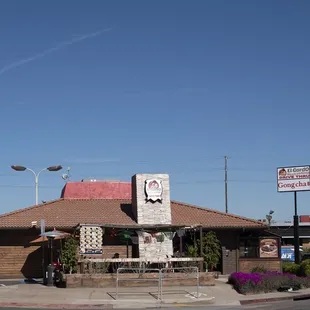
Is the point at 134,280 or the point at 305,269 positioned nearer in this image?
the point at 134,280

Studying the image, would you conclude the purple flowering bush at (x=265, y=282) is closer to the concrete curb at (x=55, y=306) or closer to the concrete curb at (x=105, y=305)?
the concrete curb at (x=105, y=305)

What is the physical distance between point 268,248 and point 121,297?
547 inches

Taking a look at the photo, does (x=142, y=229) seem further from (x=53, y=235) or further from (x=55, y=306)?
(x=55, y=306)

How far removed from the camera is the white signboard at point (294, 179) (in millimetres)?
34062

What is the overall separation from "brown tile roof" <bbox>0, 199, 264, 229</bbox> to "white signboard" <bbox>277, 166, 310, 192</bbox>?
13.4 feet

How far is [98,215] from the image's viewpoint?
31578 millimetres

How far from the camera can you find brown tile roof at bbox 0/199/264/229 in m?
30.3

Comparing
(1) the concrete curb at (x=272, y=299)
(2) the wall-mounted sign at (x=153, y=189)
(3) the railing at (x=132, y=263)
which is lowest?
(1) the concrete curb at (x=272, y=299)

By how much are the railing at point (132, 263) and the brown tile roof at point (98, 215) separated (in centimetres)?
460

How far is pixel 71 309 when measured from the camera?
1792cm

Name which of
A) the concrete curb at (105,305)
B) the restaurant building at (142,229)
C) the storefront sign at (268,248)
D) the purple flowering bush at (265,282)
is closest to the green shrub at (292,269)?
the restaurant building at (142,229)

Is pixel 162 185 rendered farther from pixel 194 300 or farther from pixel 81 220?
pixel 194 300

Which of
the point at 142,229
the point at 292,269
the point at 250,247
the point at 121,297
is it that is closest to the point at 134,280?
the point at 121,297

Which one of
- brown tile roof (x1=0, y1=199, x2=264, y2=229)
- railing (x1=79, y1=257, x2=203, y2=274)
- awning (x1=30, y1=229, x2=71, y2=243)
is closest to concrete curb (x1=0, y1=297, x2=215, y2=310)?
railing (x1=79, y1=257, x2=203, y2=274)
